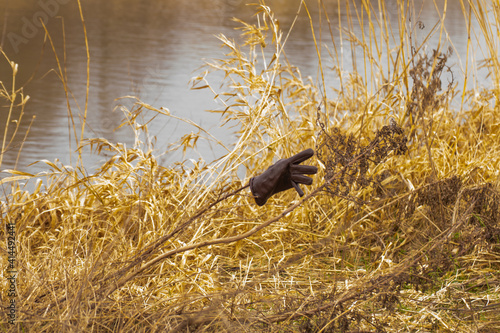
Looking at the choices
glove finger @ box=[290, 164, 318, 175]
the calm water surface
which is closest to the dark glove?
glove finger @ box=[290, 164, 318, 175]

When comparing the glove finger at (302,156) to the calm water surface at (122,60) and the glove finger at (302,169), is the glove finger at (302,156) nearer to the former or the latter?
the glove finger at (302,169)

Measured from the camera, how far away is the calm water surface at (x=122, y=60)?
2.45 metres

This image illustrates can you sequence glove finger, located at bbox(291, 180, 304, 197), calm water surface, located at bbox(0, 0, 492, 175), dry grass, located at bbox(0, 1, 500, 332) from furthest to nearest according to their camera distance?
calm water surface, located at bbox(0, 0, 492, 175) < dry grass, located at bbox(0, 1, 500, 332) < glove finger, located at bbox(291, 180, 304, 197)

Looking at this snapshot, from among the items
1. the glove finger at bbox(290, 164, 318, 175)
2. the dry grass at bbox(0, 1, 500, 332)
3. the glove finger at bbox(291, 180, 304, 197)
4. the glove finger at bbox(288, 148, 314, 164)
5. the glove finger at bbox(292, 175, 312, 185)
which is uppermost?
the glove finger at bbox(288, 148, 314, 164)

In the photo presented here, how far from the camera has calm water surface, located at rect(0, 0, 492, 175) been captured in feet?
8.03

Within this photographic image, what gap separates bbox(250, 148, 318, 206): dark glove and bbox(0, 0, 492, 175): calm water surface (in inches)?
25.5

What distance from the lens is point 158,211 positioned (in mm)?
1605

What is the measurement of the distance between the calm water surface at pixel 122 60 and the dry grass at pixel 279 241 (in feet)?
0.70

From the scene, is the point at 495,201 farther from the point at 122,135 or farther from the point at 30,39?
the point at 30,39

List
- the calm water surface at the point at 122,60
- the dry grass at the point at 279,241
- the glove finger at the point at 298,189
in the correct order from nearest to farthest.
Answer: the glove finger at the point at 298,189, the dry grass at the point at 279,241, the calm water surface at the point at 122,60

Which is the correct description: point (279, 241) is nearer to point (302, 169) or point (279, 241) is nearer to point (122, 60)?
point (302, 169)

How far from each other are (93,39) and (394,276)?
3641mm

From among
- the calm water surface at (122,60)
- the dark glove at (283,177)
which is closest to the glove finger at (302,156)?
the dark glove at (283,177)

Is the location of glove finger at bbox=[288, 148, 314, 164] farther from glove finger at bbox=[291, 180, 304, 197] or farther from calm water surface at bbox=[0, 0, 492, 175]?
calm water surface at bbox=[0, 0, 492, 175]
